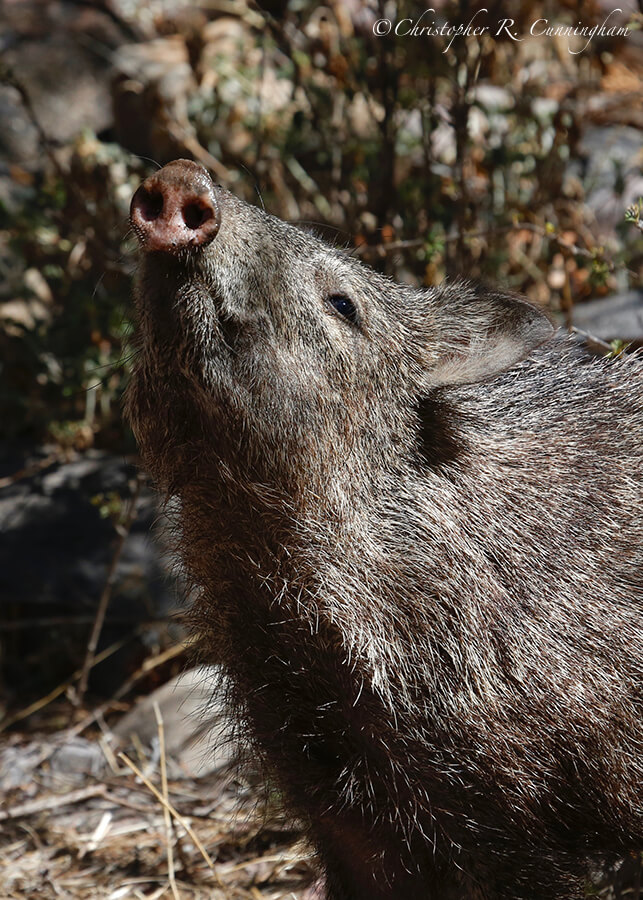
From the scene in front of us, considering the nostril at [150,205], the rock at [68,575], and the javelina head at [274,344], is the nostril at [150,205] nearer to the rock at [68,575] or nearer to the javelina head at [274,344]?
the javelina head at [274,344]

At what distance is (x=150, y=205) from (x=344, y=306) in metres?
0.68

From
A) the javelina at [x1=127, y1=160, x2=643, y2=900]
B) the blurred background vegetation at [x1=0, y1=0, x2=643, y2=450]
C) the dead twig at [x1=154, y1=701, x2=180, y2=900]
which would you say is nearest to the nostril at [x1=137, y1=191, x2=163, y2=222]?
the javelina at [x1=127, y1=160, x2=643, y2=900]

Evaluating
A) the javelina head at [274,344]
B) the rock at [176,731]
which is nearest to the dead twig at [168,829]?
the rock at [176,731]

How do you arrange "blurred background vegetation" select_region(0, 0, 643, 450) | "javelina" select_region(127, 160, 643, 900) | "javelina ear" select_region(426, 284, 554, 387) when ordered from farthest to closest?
"blurred background vegetation" select_region(0, 0, 643, 450), "javelina ear" select_region(426, 284, 554, 387), "javelina" select_region(127, 160, 643, 900)

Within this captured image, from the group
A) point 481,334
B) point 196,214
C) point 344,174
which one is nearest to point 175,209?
point 196,214

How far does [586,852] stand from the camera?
2.88 m

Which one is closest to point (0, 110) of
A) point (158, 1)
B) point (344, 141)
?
point (158, 1)

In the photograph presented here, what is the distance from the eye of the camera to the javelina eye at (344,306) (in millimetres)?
2799

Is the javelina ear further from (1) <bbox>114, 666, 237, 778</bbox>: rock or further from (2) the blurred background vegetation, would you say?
(1) <bbox>114, 666, 237, 778</bbox>: rock

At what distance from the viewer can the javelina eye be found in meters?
2.80

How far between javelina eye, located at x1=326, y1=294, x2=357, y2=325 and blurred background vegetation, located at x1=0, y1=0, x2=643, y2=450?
103 cm

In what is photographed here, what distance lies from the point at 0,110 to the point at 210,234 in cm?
594

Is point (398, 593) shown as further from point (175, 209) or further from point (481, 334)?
point (175, 209)

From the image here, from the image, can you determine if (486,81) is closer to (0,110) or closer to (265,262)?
(0,110)
